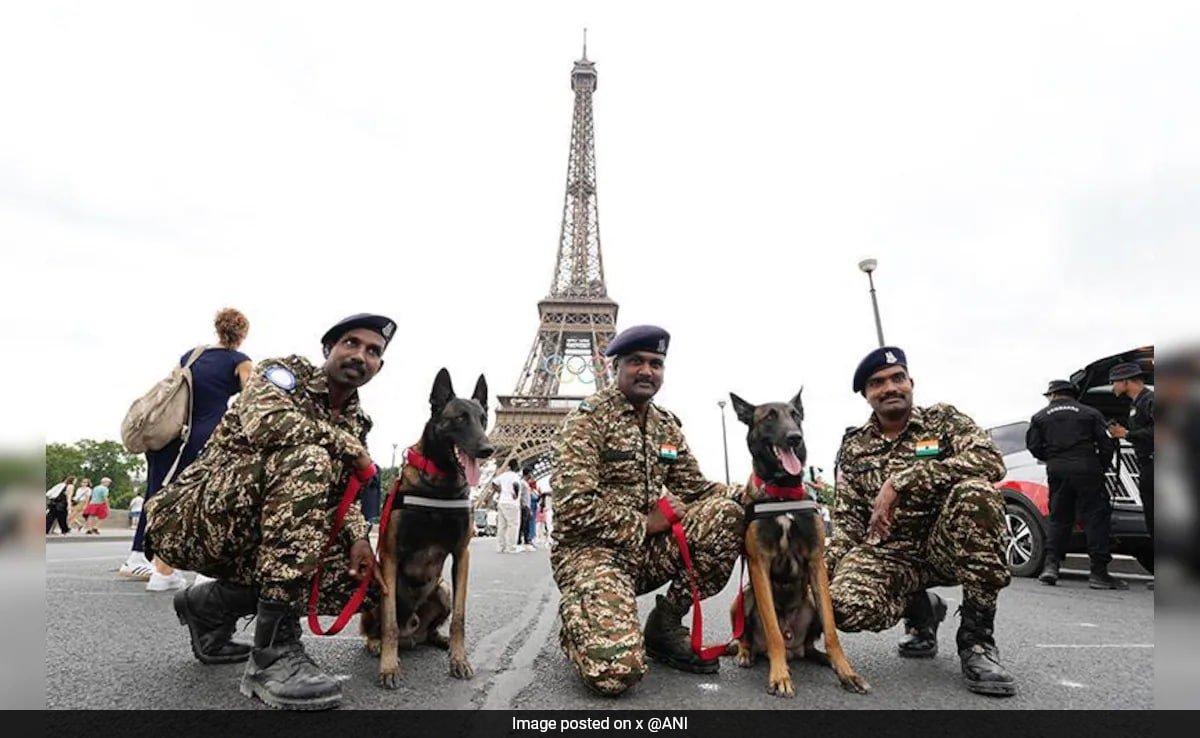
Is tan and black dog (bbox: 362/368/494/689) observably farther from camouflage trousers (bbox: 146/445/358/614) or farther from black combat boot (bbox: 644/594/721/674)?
black combat boot (bbox: 644/594/721/674)

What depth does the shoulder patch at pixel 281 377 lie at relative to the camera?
2886 mm

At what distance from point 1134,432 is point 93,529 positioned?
24057 millimetres

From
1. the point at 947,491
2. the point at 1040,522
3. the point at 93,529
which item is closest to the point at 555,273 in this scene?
the point at 93,529

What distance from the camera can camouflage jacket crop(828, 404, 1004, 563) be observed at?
3.16 metres

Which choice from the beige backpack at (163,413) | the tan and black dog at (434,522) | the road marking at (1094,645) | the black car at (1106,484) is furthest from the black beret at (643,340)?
the black car at (1106,484)

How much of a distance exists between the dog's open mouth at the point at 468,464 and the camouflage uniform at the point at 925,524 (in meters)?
1.93

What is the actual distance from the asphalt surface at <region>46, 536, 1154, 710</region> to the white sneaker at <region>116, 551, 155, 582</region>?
1.45m

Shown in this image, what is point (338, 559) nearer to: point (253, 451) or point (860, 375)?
point (253, 451)

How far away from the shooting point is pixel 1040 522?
7043 millimetres

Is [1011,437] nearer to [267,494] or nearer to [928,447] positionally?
[928,447]

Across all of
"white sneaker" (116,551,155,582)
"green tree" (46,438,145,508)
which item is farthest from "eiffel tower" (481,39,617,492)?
"green tree" (46,438,145,508)

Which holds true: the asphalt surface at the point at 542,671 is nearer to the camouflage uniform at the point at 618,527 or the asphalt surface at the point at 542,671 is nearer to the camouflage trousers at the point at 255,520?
the camouflage uniform at the point at 618,527

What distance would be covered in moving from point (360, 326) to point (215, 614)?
1539mm

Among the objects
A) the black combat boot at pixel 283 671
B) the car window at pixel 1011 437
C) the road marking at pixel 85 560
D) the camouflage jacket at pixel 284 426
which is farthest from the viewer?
the road marking at pixel 85 560
